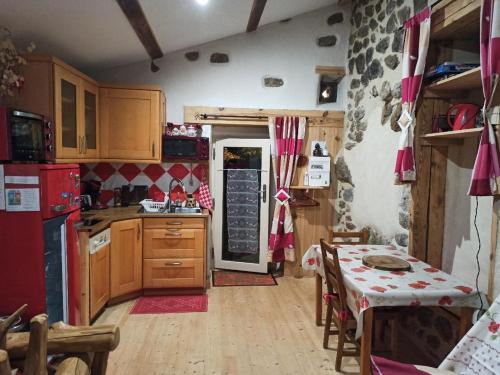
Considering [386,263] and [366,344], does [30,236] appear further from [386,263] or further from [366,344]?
[386,263]

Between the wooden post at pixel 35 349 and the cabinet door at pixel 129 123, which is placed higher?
the cabinet door at pixel 129 123

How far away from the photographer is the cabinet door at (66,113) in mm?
2609

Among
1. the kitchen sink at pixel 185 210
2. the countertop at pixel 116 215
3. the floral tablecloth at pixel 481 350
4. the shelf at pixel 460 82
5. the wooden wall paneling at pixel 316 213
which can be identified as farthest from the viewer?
the wooden wall paneling at pixel 316 213

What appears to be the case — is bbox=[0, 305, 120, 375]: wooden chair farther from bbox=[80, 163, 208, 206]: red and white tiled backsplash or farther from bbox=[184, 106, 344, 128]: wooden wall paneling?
bbox=[184, 106, 344, 128]: wooden wall paneling

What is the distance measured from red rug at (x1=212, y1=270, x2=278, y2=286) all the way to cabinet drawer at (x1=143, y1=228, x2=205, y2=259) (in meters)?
0.63

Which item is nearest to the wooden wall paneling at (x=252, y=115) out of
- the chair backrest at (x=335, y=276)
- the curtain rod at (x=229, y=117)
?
the curtain rod at (x=229, y=117)

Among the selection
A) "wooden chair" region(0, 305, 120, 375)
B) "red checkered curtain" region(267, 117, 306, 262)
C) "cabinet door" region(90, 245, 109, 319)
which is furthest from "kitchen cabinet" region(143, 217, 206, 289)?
"wooden chair" region(0, 305, 120, 375)

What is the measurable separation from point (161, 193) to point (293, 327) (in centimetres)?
207

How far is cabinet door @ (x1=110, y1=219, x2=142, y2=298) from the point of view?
3205mm

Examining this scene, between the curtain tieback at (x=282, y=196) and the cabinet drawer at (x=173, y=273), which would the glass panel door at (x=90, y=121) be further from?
the curtain tieback at (x=282, y=196)

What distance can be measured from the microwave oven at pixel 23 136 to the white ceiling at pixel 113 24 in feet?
2.52

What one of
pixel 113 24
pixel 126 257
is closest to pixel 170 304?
pixel 126 257

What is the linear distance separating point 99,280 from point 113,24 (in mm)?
2129

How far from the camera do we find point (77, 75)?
2.95m
